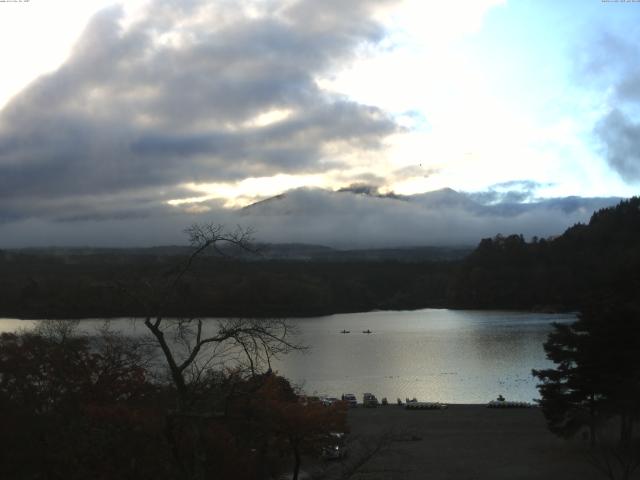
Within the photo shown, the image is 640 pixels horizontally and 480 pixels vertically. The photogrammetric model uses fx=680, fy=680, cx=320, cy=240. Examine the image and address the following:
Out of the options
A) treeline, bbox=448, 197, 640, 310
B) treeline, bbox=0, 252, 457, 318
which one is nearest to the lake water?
treeline, bbox=0, 252, 457, 318

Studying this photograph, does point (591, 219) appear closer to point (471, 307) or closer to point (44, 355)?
point (471, 307)

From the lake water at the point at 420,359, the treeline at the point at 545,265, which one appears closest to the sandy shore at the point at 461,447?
the lake water at the point at 420,359

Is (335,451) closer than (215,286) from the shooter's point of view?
Yes

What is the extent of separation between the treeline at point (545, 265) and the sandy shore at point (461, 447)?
5821 centimetres

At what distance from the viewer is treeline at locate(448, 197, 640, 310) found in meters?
78.4

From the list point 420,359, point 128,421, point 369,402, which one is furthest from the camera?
point 420,359

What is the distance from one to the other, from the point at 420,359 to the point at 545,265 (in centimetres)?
4873

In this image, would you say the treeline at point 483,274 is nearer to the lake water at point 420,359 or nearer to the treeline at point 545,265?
the treeline at point 545,265

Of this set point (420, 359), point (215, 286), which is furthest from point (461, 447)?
point (420, 359)

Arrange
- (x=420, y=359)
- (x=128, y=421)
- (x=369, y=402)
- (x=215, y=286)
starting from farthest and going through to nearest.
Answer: (x=420, y=359) < (x=369, y=402) < (x=215, y=286) < (x=128, y=421)

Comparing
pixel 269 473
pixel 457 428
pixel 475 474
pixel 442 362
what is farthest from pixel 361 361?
pixel 269 473

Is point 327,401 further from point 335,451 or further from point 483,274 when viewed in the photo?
point 483,274

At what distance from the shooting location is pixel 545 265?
269ft

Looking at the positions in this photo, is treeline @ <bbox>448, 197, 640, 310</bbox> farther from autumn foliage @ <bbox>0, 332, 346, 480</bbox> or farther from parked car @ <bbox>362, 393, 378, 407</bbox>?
autumn foliage @ <bbox>0, 332, 346, 480</bbox>
